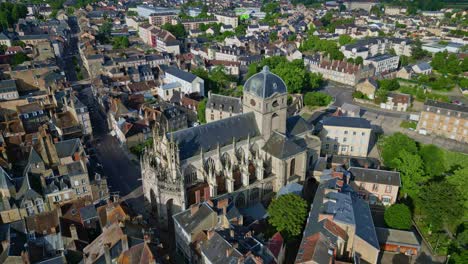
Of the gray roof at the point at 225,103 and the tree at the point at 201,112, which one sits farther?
the tree at the point at 201,112

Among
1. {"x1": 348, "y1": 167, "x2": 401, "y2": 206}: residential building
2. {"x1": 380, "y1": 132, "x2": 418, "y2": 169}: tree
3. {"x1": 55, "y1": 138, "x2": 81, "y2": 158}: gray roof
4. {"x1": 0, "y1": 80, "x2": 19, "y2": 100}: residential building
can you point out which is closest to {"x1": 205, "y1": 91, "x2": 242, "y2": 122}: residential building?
{"x1": 55, "y1": 138, "x2": 81, "y2": 158}: gray roof

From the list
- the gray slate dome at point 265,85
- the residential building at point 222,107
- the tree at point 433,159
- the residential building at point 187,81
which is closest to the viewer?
the gray slate dome at point 265,85

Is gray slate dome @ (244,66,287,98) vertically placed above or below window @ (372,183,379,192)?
above

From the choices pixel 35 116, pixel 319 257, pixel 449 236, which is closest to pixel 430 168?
pixel 449 236

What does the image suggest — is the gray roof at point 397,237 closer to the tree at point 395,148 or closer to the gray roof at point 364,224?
the gray roof at point 364,224

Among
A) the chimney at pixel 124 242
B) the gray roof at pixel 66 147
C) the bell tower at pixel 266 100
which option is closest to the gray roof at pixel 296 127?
the bell tower at pixel 266 100

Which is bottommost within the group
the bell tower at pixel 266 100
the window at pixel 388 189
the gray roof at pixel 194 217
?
the window at pixel 388 189

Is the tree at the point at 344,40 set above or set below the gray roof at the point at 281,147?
above

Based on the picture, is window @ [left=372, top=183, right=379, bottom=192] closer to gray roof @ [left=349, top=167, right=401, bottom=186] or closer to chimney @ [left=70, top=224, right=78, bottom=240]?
gray roof @ [left=349, top=167, right=401, bottom=186]
